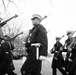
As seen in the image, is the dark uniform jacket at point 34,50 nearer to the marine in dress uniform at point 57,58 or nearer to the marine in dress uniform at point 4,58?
the marine in dress uniform at point 4,58

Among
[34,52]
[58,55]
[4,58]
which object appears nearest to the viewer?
[34,52]

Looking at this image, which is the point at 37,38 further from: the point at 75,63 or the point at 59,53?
the point at 59,53

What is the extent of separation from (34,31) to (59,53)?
4.47 m

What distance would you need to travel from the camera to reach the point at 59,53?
10.3 meters

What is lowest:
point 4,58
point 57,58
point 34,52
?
point 57,58

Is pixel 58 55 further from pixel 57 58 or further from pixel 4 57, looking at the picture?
pixel 4 57

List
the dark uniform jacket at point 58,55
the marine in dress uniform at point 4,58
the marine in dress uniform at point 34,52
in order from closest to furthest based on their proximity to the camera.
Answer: the marine in dress uniform at point 34,52 < the marine in dress uniform at point 4,58 < the dark uniform jacket at point 58,55

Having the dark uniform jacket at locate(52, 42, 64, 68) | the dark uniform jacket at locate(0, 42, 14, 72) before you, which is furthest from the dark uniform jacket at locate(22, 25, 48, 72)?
the dark uniform jacket at locate(52, 42, 64, 68)

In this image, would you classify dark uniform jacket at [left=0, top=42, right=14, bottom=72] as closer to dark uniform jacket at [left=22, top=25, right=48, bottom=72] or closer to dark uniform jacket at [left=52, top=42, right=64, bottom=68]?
dark uniform jacket at [left=52, top=42, right=64, bottom=68]

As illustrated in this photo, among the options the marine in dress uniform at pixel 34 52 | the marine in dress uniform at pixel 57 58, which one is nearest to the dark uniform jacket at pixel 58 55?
the marine in dress uniform at pixel 57 58

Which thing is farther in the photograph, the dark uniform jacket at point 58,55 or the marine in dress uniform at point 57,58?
the dark uniform jacket at point 58,55

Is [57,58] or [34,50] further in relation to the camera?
[57,58]

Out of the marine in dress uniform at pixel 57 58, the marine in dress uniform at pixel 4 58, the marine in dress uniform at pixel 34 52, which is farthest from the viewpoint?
the marine in dress uniform at pixel 57 58

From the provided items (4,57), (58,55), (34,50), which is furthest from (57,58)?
(34,50)
